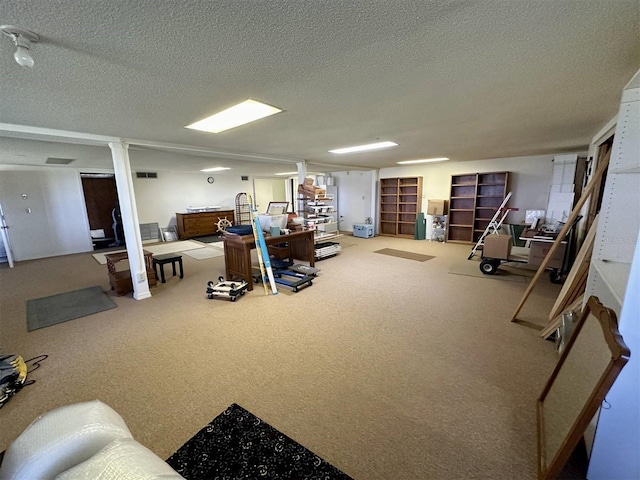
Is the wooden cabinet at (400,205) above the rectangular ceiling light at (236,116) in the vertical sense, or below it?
below

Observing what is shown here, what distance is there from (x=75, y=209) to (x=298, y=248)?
640 cm

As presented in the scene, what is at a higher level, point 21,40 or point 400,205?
point 21,40

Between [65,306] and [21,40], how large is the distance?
380 cm

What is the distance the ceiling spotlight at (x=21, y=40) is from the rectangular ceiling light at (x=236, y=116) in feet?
4.12

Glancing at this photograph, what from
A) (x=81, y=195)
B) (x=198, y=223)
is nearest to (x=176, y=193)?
(x=198, y=223)

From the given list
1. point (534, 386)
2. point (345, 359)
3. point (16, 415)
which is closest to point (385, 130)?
point (345, 359)

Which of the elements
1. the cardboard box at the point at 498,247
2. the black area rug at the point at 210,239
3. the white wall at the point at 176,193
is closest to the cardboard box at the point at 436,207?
the cardboard box at the point at 498,247

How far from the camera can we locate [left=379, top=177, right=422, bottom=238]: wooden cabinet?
8.19m

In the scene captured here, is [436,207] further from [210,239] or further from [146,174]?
[146,174]

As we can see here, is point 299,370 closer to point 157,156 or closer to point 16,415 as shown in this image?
point 16,415

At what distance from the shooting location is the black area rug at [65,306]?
324 centimetres

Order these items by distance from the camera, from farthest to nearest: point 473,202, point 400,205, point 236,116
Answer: point 400,205 → point 473,202 → point 236,116

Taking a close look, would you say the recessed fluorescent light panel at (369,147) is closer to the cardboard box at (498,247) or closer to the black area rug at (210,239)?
the cardboard box at (498,247)

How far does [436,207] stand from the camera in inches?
290
